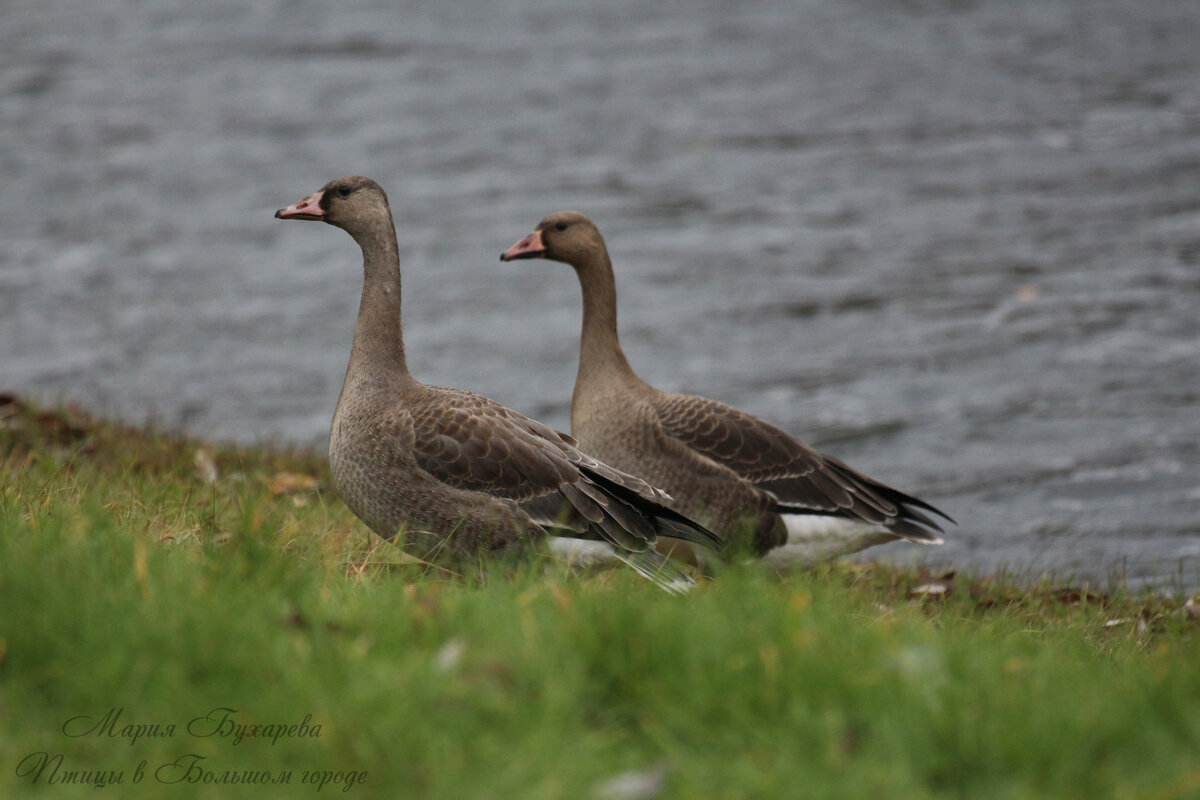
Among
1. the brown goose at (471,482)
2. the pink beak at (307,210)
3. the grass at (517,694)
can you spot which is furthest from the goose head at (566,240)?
the grass at (517,694)

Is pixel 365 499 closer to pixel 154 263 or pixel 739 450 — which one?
pixel 739 450

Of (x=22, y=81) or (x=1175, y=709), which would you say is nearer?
(x=1175, y=709)

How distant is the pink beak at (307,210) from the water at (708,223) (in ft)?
14.7

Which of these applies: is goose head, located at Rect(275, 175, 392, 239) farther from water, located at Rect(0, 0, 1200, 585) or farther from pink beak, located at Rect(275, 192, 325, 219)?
water, located at Rect(0, 0, 1200, 585)

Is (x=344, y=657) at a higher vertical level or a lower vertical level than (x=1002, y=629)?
higher

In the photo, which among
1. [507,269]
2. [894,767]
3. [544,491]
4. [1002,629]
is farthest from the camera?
[507,269]

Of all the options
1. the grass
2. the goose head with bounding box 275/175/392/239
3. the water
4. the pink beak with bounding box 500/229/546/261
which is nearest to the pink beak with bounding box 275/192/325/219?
the goose head with bounding box 275/175/392/239

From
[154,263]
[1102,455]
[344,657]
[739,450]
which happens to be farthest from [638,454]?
[154,263]

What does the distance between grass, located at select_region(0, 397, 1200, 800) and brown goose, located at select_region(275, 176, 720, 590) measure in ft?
4.41

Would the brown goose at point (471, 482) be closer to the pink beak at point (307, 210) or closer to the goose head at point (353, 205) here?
the pink beak at point (307, 210)

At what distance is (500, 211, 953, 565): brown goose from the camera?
26.2 ft

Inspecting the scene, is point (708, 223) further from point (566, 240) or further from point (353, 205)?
point (353, 205)

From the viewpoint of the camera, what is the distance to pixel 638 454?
26.5 ft

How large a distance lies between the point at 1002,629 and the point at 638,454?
278cm
